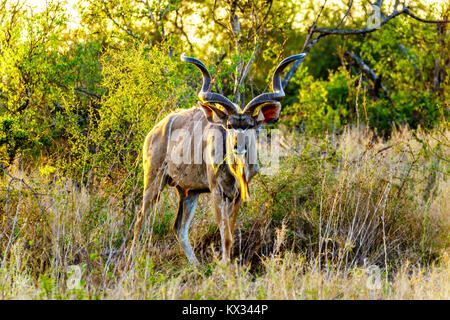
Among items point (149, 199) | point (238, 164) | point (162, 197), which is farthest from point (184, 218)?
point (238, 164)

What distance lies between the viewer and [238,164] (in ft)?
17.5

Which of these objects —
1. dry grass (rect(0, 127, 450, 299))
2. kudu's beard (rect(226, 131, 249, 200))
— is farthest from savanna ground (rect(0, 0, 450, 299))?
kudu's beard (rect(226, 131, 249, 200))

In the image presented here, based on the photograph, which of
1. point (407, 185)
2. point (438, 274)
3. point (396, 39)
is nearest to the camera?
point (438, 274)

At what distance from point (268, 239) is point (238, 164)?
161cm

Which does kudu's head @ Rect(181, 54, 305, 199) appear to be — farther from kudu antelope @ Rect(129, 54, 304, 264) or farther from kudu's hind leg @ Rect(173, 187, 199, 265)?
kudu's hind leg @ Rect(173, 187, 199, 265)

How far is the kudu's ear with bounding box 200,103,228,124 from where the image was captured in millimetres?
5520

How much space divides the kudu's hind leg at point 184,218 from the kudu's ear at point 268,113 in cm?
147

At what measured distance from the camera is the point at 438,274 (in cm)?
538

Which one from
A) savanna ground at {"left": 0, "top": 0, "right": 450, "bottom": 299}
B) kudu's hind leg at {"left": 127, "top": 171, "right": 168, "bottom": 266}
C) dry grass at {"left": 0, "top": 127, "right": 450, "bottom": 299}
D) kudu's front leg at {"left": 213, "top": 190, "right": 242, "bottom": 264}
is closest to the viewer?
dry grass at {"left": 0, "top": 127, "right": 450, "bottom": 299}

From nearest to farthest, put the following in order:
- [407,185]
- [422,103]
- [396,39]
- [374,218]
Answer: [374,218] → [407,185] → [422,103] → [396,39]

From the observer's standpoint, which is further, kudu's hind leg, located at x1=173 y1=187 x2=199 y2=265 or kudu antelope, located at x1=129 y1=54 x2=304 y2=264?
kudu's hind leg, located at x1=173 y1=187 x2=199 y2=265
